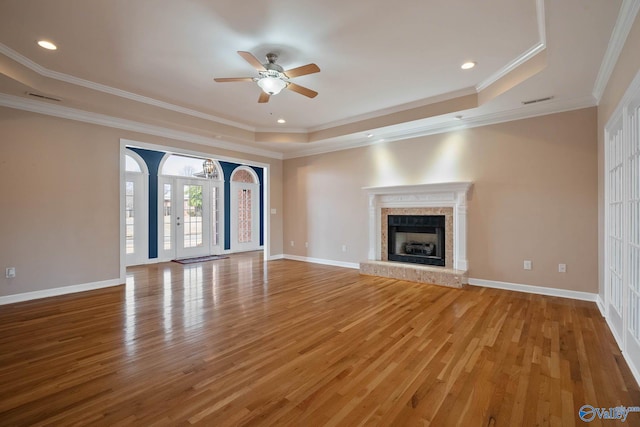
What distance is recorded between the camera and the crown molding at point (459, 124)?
404 centimetres

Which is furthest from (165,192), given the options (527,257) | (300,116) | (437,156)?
(527,257)

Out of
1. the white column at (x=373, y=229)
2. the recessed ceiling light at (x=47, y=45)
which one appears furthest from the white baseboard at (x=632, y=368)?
the recessed ceiling light at (x=47, y=45)

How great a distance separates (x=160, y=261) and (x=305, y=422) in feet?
23.0

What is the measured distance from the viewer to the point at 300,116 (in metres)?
5.56

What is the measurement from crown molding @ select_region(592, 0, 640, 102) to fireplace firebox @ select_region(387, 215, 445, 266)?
2735mm

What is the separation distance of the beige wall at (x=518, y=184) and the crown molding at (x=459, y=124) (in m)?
0.09

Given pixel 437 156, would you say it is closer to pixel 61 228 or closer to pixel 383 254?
pixel 383 254

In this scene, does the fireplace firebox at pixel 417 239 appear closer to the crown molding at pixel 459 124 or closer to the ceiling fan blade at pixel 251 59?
the crown molding at pixel 459 124

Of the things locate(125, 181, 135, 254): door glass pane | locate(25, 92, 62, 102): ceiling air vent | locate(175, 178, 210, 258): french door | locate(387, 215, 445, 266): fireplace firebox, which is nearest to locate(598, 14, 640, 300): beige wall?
locate(387, 215, 445, 266): fireplace firebox

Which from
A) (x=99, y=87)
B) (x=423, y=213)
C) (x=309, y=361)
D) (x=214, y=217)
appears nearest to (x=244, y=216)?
(x=214, y=217)

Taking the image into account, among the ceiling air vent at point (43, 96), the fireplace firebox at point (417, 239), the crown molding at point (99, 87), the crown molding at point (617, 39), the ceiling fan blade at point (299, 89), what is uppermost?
the crown molding at point (99, 87)

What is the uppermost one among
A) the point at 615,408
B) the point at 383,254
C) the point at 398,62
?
the point at 398,62

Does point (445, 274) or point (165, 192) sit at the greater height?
point (165, 192)

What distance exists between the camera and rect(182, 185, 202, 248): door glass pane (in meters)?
8.08
